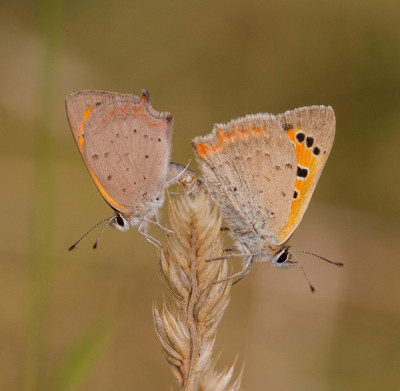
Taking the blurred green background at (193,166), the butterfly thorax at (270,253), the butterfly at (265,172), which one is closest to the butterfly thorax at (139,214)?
the butterfly at (265,172)

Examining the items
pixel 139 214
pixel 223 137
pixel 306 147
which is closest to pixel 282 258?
pixel 306 147

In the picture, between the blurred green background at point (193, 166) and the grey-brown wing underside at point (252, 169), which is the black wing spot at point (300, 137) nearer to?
the grey-brown wing underside at point (252, 169)

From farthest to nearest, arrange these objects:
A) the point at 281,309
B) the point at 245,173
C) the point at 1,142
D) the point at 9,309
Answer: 1. the point at 1,142
2. the point at 281,309
3. the point at 9,309
4. the point at 245,173

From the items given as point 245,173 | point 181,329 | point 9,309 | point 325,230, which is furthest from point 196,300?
point 325,230

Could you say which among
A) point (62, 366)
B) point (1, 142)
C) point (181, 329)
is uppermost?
point (181, 329)

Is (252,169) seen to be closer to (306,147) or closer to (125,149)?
(306,147)

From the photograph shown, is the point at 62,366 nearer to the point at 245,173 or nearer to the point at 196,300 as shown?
the point at 196,300
